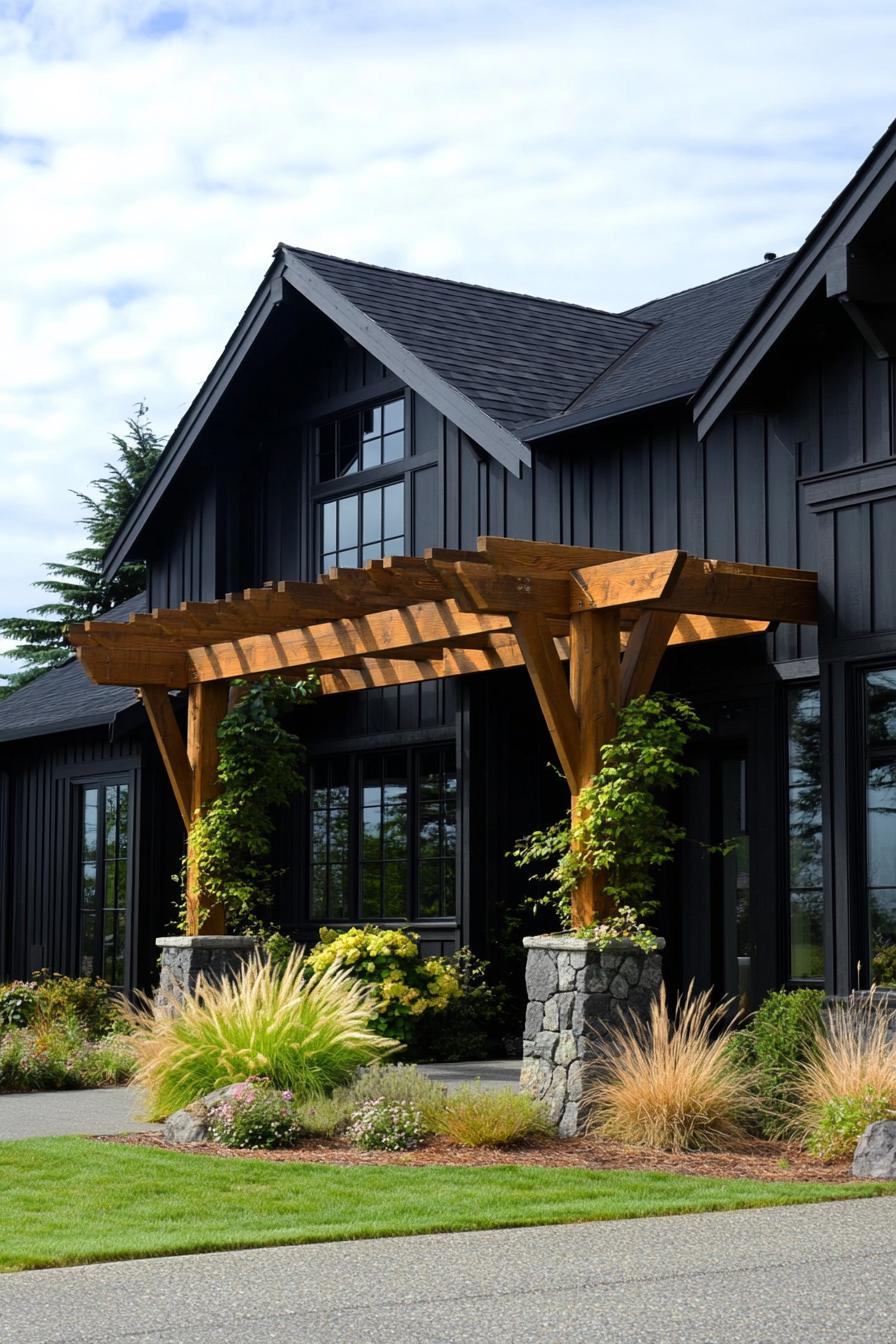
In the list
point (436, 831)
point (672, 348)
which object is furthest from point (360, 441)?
point (436, 831)

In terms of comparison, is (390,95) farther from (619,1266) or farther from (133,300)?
(133,300)

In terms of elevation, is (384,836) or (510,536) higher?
(510,536)

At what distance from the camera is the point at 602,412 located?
13297mm

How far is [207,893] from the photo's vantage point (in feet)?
48.9

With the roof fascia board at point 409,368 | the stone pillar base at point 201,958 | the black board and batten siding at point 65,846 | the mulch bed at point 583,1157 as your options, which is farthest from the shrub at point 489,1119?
the black board and batten siding at point 65,846

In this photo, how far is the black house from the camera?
433 inches

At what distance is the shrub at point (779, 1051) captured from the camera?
31.9 ft

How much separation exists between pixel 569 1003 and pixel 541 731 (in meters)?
5.23

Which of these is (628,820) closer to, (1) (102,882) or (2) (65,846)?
(1) (102,882)

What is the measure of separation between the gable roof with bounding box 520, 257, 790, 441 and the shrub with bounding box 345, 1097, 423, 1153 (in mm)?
5535

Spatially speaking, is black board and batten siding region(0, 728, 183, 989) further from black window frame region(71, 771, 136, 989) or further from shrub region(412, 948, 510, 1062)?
shrub region(412, 948, 510, 1062)

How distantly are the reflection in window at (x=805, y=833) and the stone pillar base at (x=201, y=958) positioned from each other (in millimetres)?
4586

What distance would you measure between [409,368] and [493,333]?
1654 mm

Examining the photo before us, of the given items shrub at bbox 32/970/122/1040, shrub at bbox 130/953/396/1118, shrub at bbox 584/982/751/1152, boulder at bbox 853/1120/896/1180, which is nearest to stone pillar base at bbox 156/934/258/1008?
shrub at bbox 32/970/122/1040
